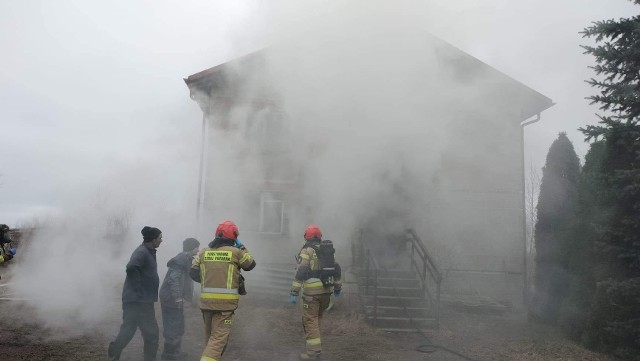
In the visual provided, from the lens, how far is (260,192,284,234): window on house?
10.1 m

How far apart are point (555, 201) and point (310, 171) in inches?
192

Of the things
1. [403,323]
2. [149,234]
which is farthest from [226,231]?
[403,323]

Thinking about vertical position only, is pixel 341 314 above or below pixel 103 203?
below

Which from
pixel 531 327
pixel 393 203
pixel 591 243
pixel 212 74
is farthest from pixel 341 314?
pixel 212 74

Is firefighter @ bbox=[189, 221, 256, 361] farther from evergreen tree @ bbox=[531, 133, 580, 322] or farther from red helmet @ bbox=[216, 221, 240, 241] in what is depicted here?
evergreen tree @ bbox=[531, 133, 580, 322]

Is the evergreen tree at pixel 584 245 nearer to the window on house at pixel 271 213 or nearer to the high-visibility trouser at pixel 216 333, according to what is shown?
the high-visibility trouser at pixel 216 333

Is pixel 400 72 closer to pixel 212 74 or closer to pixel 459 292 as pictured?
pixel 212 74

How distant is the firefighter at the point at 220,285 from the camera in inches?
159

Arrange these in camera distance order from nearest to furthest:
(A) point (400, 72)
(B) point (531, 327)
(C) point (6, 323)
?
(C) point (6, 323) < (B) point (531, 327) < (A) point (400, 72)

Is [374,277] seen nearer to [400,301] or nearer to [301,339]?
[400,301]

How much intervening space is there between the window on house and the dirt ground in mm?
2444

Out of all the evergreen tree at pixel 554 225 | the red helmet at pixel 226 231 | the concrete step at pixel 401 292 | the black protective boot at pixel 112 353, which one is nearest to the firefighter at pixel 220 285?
the red helmet at pixel 226 231

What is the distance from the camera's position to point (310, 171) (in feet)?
28.8

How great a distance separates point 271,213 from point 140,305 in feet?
18.3
